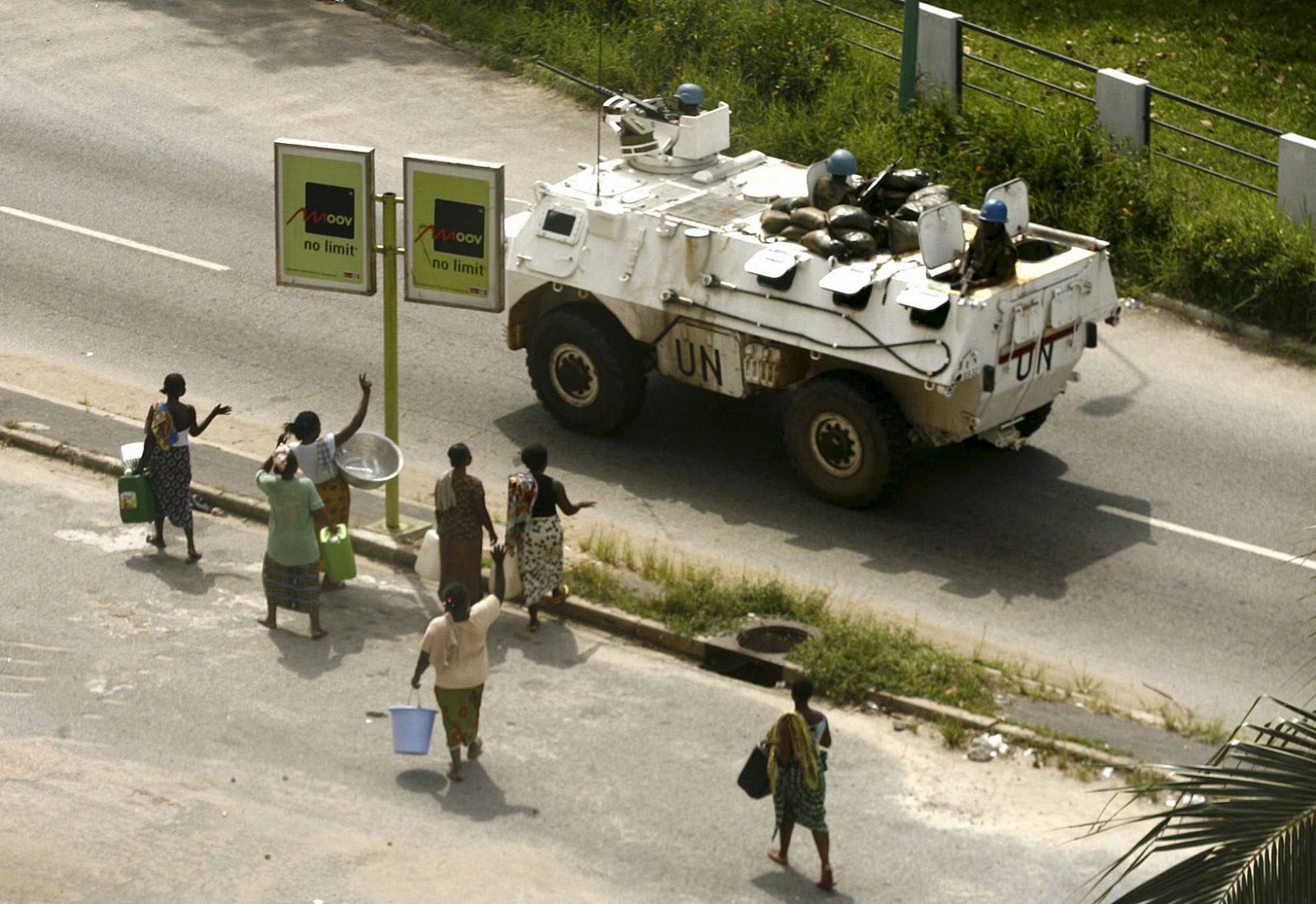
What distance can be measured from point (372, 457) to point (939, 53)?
985cm

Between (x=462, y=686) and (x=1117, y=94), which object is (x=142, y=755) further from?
(x=1117, y=94)

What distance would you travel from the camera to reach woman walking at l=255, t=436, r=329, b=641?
484 inches

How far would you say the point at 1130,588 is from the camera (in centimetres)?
1377

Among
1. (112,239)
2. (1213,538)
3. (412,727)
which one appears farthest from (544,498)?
(112,239)

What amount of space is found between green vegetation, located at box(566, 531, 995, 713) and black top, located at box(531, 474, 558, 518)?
29.4 inches

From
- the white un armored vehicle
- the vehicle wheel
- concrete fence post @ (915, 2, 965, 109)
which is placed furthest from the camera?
concrete fence post @ (915, 2, 965, 109)

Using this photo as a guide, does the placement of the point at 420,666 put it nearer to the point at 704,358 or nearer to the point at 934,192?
the point at 704,358

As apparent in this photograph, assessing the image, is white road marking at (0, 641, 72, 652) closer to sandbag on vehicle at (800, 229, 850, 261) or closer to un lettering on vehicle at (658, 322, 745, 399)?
un lettering on vehicle at (658, 322, 745, 399)

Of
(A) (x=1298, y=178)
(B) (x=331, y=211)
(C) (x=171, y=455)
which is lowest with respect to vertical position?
(C) (x=171, y=455)

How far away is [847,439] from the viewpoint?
14492 mm

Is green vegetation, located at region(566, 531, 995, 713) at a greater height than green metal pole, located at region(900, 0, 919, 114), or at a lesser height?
lesser

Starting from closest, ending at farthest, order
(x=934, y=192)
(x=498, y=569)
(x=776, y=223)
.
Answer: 1. (x=498, y=569)
2. (x=776, y=223)
3. (x=934, y=192)

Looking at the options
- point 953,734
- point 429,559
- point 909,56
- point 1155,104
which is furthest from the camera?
point 1155,104

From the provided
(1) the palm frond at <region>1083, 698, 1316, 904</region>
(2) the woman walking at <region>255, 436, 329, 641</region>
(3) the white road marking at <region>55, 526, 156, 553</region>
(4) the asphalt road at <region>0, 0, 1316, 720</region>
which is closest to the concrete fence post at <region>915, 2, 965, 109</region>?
(4) the asphalt road at <region>0, 0, 1316, 720</region>
